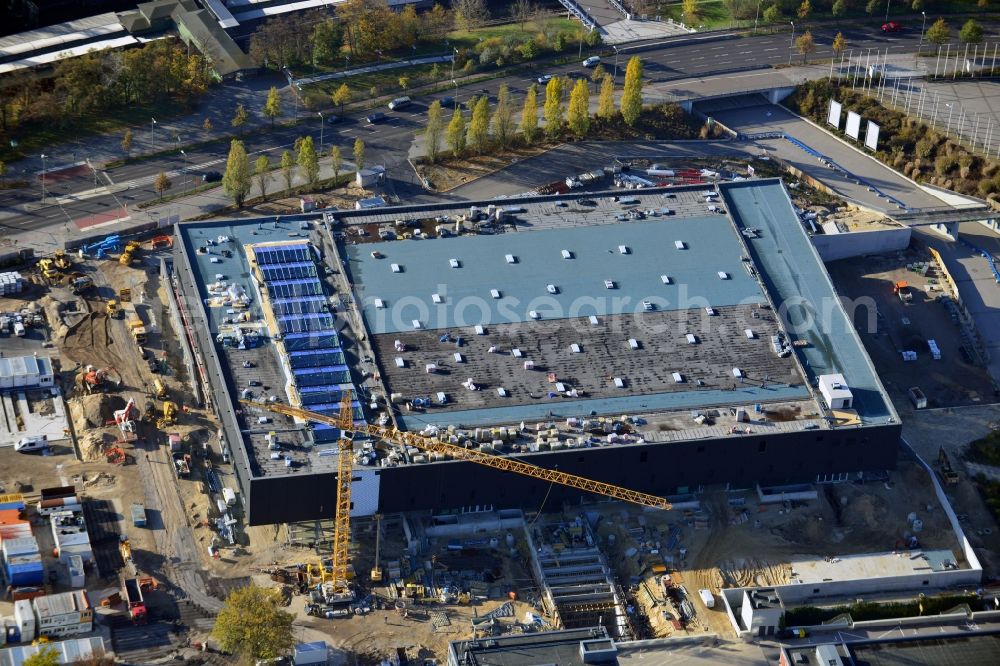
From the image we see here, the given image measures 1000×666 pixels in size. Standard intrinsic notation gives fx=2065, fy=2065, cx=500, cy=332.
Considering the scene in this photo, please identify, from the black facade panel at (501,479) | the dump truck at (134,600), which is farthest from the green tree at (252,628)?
the black facade panel at (501,479)

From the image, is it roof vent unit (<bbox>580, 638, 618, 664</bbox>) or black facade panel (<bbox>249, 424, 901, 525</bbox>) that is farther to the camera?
black facade panel (<bbox>249, 424, 901, 525</bbox>)

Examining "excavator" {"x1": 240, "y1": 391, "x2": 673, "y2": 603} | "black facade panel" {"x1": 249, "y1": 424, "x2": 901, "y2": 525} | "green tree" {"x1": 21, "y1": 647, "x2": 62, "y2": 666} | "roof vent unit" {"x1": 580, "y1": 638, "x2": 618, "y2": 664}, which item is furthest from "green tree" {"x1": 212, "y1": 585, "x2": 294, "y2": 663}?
"roof vent unit" {"x1": 580, "y1": 638, "x2": 618, "y2": 664}

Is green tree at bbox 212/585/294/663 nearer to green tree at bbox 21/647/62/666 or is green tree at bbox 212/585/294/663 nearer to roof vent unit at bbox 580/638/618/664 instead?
green tree at bbox 21/647/62/666

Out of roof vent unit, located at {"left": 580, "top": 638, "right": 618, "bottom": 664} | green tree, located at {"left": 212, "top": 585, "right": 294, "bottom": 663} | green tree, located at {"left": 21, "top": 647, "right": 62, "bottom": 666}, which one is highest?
green tree, located at {"left": 21, "top": 647, "right": 62, "bottom": 666}

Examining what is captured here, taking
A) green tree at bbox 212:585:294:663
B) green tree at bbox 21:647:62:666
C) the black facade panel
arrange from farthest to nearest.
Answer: the black facade panel < green tree at bbox 212:585:294:663 < green tree at bbox 21:647:62:666

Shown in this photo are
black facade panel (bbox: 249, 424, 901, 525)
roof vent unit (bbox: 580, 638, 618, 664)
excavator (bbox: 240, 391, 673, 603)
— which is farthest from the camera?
black facade panel (bbox: 249, 424, 901, 525)

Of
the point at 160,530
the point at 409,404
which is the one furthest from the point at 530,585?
the point at 160,530

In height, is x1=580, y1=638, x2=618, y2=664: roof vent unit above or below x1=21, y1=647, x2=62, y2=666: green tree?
below

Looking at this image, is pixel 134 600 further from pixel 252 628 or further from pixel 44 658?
pixel 44 658

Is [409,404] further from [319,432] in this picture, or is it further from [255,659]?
[255,659]
